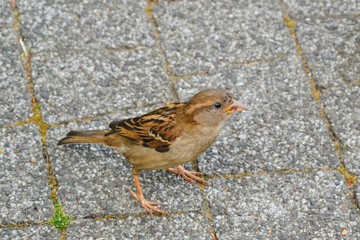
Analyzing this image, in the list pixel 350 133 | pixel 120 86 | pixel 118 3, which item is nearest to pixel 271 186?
pixel 350 133

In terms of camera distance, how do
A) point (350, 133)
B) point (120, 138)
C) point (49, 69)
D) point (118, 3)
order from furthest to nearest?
point (118, 3) → point (49, 69) → point (350, 133) → point (120, 138)

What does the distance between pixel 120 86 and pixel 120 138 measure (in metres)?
0.88

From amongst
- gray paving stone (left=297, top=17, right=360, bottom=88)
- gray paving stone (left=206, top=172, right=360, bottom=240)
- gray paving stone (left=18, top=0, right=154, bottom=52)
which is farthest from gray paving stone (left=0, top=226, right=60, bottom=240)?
gray paving stone (left=297, top=17, right=360, bottom=88)

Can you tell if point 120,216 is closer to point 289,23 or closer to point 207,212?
point 207,212

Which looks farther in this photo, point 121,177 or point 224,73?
point 224,73

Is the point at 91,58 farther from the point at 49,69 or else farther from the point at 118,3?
the point at 118,3

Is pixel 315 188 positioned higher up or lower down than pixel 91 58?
lower down

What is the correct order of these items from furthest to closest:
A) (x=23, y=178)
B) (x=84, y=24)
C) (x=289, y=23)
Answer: (x=289, y=23) → (x=84, y=24) → (x=23, y=178)

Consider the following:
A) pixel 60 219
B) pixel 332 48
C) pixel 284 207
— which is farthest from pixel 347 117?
pixel 60 219

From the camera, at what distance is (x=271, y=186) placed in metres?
5.12

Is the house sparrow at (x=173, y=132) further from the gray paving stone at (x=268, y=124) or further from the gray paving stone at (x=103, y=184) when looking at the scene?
the gray paving stone at (x=268, y=124)

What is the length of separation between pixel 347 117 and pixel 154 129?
69.9 inches

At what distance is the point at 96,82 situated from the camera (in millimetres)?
5809

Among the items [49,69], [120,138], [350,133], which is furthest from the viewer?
[49,69]
